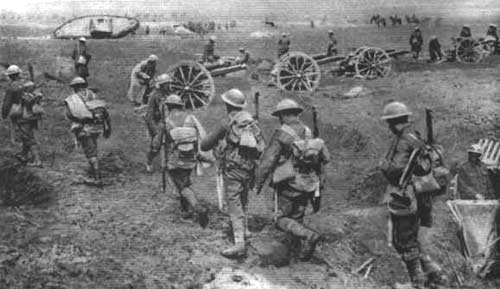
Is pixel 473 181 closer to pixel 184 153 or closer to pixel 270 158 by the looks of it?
pixel 270 158

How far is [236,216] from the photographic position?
220 inches

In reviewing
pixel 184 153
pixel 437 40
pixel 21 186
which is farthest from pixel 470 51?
pixel 21 186

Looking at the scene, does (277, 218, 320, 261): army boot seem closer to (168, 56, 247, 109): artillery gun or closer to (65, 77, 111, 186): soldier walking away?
(65, 77, 111, 186): soldier walking away

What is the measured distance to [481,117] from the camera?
1120 cm

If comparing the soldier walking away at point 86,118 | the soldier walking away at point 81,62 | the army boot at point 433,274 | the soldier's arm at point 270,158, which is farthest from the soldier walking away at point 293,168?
the soldier walking away at point 81,62

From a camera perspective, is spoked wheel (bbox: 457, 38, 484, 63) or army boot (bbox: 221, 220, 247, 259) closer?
army boot (bbox: 221, 220, 247, 259)

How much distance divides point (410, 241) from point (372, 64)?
10.3 m

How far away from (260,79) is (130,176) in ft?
24.0

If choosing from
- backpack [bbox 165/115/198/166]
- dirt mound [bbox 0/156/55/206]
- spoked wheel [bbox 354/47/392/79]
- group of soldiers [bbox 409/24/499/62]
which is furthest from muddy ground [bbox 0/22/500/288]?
group of soldiers [bbox 409/24/499/62]

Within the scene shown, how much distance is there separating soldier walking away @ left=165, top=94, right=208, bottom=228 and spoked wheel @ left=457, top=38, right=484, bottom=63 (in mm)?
12634

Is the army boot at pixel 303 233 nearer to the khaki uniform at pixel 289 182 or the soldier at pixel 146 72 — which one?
the khaki uniform at pixel 289 182

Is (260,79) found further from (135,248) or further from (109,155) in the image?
(135,248)

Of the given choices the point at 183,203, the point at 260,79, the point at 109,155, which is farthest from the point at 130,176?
the point at 260,79

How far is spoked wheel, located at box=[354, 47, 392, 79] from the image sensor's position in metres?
14.6
